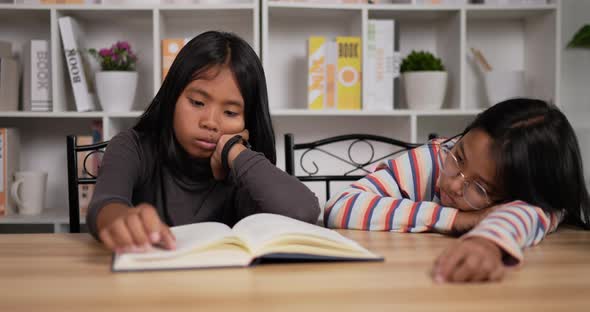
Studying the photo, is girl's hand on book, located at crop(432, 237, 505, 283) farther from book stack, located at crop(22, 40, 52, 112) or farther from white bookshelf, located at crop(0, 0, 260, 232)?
book stack, located at crop(22, 40, 52, 112)

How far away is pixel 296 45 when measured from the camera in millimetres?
2457

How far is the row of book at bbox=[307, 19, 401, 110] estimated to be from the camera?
2.24 m

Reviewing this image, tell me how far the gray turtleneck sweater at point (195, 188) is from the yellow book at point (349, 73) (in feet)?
3.32

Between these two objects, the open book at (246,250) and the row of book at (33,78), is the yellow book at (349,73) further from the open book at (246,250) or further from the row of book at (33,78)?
the open book at (246,250)

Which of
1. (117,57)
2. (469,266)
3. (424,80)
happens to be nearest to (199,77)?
(469,266)

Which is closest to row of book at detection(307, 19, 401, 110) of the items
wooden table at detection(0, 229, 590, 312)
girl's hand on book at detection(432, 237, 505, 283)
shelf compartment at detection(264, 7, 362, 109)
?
shelf compartment at detection(264, 7, 362, 109)

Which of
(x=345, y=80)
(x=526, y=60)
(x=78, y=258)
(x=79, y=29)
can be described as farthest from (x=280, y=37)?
(x=78, y=258)

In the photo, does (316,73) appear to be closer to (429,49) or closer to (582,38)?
(429,49)

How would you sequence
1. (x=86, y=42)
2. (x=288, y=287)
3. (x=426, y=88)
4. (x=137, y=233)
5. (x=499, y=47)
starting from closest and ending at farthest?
1. (x=288, y=287)
2. (x=137, y=233)
3. (x=426, y=88)
4. (x=86, y=42)
5. (x=499, y=47)

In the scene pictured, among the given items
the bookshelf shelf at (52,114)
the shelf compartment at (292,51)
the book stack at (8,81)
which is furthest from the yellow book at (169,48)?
the book stack at (8,81)

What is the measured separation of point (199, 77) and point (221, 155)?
0.16 m

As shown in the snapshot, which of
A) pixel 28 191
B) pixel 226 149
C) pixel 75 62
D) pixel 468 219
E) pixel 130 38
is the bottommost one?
pixel 28 191

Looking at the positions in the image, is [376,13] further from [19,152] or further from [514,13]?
[19,152]

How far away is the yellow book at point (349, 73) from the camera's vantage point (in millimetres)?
2234
